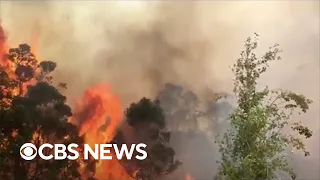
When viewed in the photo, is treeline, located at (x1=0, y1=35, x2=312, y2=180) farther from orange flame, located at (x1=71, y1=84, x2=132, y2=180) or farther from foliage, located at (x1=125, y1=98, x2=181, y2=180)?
orange flame, located at (x1=71, y1=84, x2=132, y2=180)

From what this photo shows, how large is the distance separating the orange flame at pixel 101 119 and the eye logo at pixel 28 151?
31.9 inches

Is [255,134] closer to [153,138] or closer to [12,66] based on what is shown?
[153,138]

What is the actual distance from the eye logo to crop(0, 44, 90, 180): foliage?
6 centimetres

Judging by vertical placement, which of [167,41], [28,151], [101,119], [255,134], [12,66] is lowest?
[255,134]

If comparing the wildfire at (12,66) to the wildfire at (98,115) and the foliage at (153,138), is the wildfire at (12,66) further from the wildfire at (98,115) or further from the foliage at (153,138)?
the foliage at (153,138)

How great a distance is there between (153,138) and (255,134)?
1961mm

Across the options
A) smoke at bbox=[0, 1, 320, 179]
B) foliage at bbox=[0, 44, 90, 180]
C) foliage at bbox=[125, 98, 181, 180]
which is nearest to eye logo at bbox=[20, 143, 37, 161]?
foliage at bbox=[0, 44, 90, 180]

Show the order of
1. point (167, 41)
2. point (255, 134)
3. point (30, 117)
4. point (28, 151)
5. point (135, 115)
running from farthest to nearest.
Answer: point (167, 41)
point (135, 115)
point (30, 117)
point (28, 151)
point (255, 134)

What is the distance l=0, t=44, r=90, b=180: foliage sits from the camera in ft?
27.5

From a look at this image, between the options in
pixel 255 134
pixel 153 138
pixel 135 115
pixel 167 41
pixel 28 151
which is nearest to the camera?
pixel 255 134

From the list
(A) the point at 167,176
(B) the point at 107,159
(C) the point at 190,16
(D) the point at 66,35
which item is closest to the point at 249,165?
(A) the point at 167,176

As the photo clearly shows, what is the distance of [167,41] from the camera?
9.06 meters

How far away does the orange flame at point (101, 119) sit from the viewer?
8.55 m

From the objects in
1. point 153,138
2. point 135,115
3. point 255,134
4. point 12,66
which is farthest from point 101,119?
point 255,134
